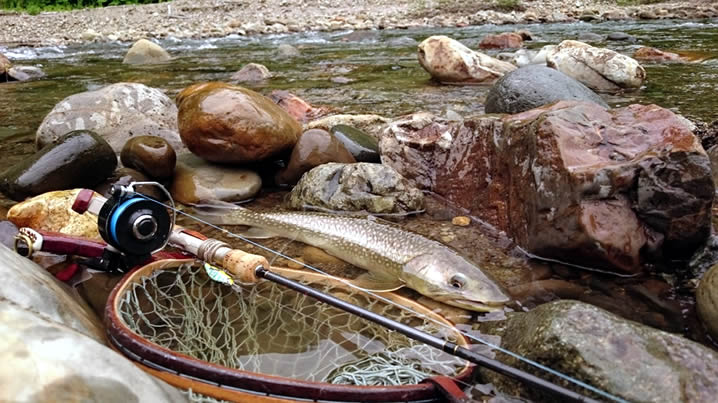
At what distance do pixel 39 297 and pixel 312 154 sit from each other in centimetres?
309

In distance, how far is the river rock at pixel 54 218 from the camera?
157 inches

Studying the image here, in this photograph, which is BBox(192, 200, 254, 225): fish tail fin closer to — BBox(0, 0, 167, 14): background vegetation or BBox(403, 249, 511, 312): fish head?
BBox(403, 249, 511, 312): fish head

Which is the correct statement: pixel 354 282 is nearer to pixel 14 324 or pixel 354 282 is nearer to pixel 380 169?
pixel 380 169

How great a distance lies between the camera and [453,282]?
3.38 metres

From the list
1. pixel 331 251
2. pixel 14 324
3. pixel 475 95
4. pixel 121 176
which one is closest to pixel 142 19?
pixel 475 95

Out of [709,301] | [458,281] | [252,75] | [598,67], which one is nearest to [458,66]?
[598,67]

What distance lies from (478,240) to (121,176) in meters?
3.02

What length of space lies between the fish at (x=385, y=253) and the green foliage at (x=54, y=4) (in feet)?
112

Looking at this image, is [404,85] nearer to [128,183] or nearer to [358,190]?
[358,190]

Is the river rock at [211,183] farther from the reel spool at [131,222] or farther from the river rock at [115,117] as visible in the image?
the reel spool at [131,222]

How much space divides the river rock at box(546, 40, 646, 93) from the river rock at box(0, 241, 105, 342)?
319 inches

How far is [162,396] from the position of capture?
5.94 feet

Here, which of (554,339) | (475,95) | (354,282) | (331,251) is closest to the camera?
(554,339)

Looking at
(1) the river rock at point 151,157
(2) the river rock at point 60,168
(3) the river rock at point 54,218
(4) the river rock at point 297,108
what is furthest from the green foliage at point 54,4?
(3) the river rock at point 54,218
